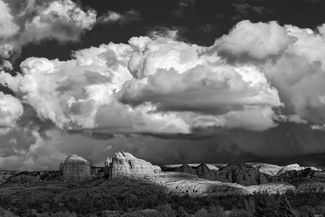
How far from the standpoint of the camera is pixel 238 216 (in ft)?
592

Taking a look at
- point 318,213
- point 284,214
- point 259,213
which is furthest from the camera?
point 318,213

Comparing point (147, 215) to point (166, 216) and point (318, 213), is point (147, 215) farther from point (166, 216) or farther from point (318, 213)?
point (318, 213)

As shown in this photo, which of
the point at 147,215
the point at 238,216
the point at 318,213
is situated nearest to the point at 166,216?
the point at 147,215

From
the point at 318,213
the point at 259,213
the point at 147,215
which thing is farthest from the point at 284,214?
the point at 147,215

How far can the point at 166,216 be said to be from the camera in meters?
195

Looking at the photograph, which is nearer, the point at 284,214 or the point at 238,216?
the point at 284,214

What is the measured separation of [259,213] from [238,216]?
793 centimetres

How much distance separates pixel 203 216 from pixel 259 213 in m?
27.1

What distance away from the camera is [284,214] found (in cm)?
15350

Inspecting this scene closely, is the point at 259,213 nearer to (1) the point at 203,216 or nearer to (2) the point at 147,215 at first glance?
(1) the point at 203,216

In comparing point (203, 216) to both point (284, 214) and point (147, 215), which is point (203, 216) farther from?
point (284, 214)

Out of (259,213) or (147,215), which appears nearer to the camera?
(259,213)

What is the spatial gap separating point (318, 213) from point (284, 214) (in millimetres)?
43265

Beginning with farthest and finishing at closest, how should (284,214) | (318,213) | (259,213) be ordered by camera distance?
(318,213) → (259,213) → (284,214)
